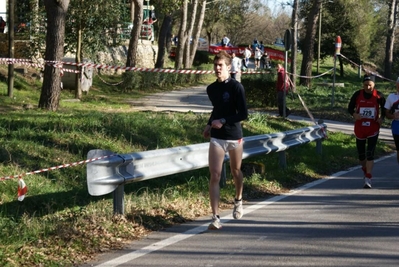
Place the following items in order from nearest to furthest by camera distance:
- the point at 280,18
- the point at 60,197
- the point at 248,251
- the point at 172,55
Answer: the point at 248,251 < the point at 60,197 < the point at 172,55 < the point at 280,18

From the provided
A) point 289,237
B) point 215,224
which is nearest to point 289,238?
point 289,237

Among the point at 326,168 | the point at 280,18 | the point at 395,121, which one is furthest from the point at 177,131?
the point at 280,18

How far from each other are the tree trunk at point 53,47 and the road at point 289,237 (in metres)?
8.21

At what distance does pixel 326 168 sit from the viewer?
1454 cm

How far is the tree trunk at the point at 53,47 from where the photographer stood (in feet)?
56.6

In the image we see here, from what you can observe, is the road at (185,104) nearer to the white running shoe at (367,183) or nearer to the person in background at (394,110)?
the person in background at (394,110)

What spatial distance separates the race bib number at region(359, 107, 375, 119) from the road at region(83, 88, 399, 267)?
4.75 feet

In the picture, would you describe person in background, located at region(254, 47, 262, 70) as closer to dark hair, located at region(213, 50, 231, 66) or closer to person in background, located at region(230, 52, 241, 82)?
person in background, located at region(230, 52, 241, 82)

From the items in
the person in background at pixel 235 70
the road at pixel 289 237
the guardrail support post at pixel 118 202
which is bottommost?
the road at pixel 289 237

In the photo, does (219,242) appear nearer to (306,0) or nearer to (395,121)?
(395,121)

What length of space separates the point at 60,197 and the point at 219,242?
7.51 ft

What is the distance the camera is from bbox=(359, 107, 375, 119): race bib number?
1219cm

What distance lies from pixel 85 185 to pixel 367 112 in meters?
4.75

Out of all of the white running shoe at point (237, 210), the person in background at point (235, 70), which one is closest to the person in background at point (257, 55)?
the person in background at point (235, 70)
